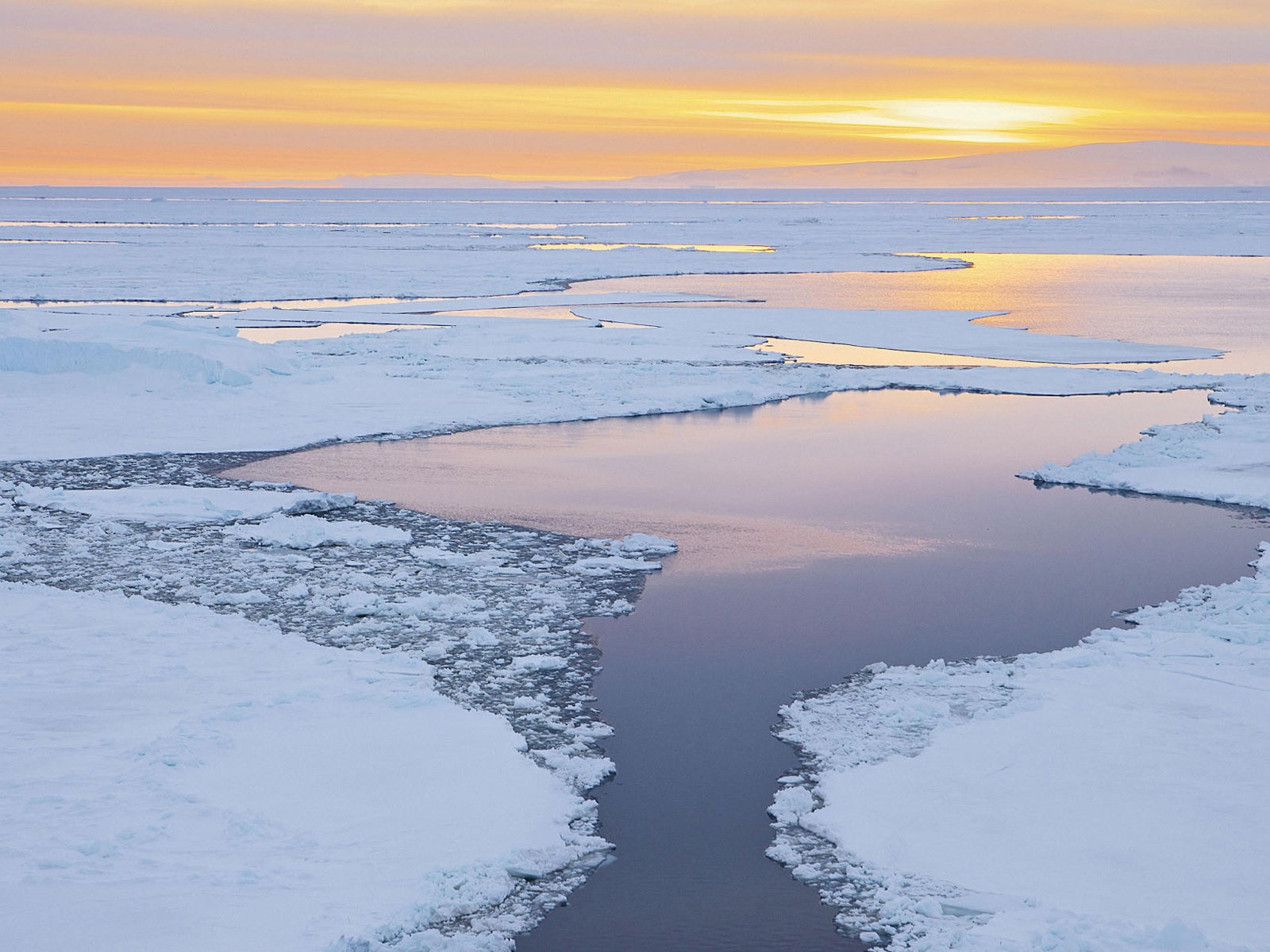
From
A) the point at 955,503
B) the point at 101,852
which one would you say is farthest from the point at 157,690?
the point at 955,503

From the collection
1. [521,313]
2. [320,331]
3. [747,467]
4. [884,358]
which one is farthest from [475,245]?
[747,467]

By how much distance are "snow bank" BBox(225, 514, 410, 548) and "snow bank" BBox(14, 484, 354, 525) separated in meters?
0.37

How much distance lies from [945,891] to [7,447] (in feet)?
30.3

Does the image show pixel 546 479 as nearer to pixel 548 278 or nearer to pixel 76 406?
pixel 76 406

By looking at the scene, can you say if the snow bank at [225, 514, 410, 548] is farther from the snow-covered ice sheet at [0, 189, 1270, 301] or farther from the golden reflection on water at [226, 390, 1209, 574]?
the snow-covered ice sheet at [0, 189, 1270, 301]

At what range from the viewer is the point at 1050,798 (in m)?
4.84

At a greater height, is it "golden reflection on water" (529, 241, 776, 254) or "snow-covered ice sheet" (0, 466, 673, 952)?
"golden reflection on water" (529, 241, 776, 254)

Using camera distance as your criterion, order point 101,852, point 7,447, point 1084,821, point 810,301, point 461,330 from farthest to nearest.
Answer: point 810,301 → point 461,330 → point 7,447 → point 1084,821 → point 101,852

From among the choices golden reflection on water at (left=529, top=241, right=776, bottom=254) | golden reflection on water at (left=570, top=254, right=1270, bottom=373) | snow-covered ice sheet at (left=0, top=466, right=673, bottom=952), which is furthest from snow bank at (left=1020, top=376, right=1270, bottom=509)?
golden reflection on water at (left=529, top=241, right=776, bottom=254)

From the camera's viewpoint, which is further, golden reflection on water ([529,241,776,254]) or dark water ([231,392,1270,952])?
golden reflection on water ([529,241,776,254])

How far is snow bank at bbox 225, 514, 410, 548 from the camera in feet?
26.7

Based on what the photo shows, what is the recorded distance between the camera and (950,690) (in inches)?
230

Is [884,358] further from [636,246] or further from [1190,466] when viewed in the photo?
[636,246]

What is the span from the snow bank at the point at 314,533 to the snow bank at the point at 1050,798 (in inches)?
136
